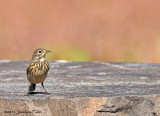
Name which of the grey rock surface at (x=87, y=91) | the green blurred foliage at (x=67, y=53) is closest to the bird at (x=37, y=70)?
the grey rock surface at (x=87, y=91)

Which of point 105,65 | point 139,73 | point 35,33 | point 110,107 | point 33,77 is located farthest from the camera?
point 35,33

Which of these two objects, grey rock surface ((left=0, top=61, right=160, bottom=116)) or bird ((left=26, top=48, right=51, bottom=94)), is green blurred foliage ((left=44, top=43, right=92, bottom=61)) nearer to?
grey rock surface ((left=0, top=61, right=160, bottom=116))

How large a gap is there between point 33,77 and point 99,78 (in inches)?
52.5

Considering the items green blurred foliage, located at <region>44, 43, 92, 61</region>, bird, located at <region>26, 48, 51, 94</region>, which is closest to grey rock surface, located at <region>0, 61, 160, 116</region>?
bird, located at <region>26, 48, 51, 94</region>

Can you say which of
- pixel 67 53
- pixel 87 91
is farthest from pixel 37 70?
pixel 67 53

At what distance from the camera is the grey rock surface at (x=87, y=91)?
764cm

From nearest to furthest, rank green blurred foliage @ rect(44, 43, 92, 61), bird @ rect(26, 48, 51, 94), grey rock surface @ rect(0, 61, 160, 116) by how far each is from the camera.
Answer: grey rock surface @ rect(0, 61, 160, 116) < bird @ rect(26, 48, 51, 94) < green blurred foliage @ rect(44, 43, 92, 61)

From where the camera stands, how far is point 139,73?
32.7ft

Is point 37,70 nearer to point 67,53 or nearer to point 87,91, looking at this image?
point 87,91

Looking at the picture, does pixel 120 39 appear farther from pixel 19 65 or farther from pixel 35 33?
pixel 19 65

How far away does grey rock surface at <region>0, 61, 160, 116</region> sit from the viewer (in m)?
7.64

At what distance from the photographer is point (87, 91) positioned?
8.44 meters

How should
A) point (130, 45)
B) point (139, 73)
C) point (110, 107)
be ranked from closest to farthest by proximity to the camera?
point (110, 107) < point (139, 73) < point (130, 45)

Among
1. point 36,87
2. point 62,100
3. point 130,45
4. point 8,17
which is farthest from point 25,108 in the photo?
point 8,17
